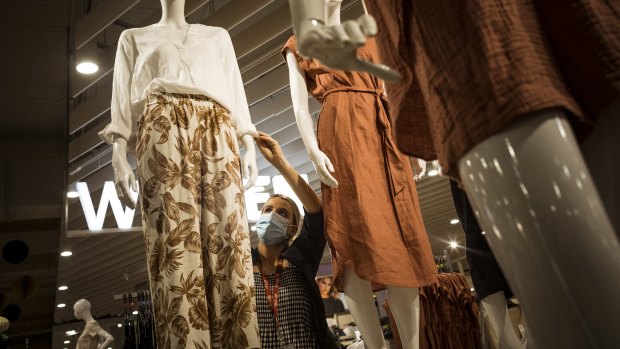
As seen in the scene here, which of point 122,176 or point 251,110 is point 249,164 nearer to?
point 122,176

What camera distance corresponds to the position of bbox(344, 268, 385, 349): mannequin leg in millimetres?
1809

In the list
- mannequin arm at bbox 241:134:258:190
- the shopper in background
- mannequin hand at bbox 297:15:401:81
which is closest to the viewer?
mannequin hand at bbox 297:15:401:81

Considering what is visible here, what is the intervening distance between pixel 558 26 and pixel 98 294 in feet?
52.9

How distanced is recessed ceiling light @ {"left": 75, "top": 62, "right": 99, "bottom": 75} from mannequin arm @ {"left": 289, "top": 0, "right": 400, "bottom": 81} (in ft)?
17.6

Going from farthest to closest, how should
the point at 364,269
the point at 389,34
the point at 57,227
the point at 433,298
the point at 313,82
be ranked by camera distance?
the point at 57,227 < the point at 433,298 < the point at 313,82 < the point at 364,269 < the point at 389,34

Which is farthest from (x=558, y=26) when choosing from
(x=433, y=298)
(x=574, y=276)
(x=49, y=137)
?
(x=49, y=137)

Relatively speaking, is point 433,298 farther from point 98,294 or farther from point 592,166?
point 98,294

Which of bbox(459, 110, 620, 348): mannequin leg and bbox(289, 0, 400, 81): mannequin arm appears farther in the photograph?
bbox(289, 0, 400, 81): mannequin arm

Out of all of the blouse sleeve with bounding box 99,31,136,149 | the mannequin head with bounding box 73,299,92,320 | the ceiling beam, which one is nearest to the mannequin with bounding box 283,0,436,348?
the blouse sleeve with bounding box 99,31,136,149

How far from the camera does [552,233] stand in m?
0.54

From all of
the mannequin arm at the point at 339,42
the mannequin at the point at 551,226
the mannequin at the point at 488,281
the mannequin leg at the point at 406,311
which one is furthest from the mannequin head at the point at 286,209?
the mannequin at the point at 551,226

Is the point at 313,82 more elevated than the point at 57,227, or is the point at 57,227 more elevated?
the point at 57,227

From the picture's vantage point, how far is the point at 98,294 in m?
14.9

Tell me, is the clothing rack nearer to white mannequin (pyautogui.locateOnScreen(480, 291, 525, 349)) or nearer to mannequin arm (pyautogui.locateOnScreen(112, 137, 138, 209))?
mannequin arm (pyautogui.locateOnScreen(112, 137, 138, 209))
